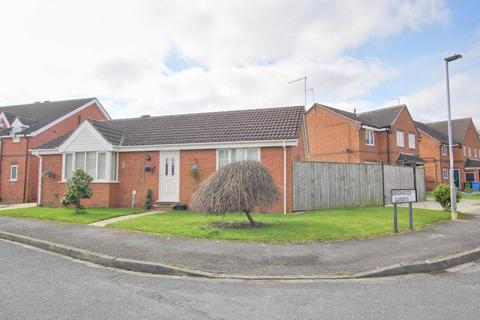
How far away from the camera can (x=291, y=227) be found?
33.4 feet

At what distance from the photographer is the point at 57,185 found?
18.5 metres

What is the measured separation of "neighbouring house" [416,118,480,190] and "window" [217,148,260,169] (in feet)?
90.8

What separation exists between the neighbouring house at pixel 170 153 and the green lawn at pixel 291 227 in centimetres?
333

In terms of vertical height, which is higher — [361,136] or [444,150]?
[361,136]

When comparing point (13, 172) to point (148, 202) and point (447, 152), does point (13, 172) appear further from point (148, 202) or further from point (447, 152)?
point (447, 152)

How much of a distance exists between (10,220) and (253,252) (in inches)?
445

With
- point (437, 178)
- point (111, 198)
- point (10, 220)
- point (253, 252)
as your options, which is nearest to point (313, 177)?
point (253, 252)

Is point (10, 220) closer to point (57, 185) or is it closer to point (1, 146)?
point (57, 185)

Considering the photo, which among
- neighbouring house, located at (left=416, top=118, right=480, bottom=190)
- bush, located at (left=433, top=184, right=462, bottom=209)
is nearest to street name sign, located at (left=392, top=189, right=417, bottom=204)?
bush, located at (left=433, top=184, right=462, bottom=209)

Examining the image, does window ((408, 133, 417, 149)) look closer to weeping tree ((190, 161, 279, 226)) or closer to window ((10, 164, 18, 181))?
weeping tree ((190, 161, 279, 226))

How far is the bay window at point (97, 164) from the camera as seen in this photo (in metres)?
17.2

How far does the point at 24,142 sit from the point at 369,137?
29476 mm

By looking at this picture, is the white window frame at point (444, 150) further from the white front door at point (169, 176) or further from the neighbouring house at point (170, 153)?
the white front door at point (169, 176)

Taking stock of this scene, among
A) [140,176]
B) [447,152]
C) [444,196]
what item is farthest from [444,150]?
[140,176]
